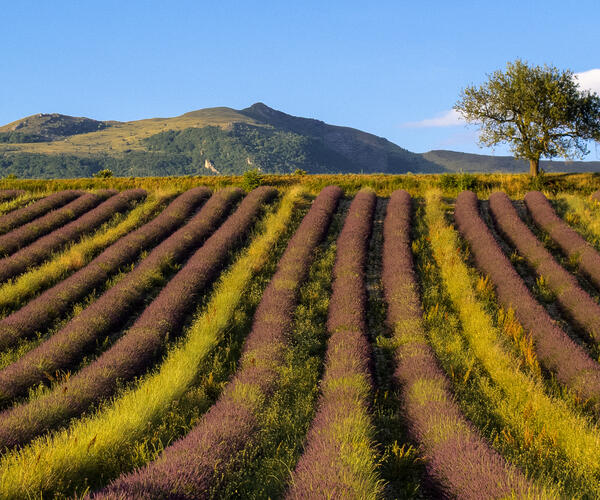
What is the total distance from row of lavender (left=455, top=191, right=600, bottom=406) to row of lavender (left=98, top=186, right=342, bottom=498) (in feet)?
14.3

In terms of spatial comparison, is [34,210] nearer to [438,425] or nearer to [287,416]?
[287,416]

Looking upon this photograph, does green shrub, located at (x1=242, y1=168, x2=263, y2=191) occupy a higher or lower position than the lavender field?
higher

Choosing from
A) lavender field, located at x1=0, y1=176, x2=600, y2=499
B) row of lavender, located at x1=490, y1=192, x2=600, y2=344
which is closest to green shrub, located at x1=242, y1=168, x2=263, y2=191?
lavender field, located at x1=0, y1=176, x2=600, y2=499

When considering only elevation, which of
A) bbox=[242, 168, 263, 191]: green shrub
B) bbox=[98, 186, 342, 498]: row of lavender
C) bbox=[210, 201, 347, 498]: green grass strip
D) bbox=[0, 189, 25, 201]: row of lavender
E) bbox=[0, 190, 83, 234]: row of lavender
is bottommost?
bbox=[210, 201, 347, 498]: green grass strip

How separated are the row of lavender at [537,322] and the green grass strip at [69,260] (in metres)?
10.7

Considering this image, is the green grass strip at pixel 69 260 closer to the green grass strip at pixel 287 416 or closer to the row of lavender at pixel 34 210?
the row of lavender at pixel 34 210

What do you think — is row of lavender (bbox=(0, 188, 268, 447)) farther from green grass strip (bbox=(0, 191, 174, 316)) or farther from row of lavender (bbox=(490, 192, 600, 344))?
row of lavender (bbox=(490, 192, 600, 344))

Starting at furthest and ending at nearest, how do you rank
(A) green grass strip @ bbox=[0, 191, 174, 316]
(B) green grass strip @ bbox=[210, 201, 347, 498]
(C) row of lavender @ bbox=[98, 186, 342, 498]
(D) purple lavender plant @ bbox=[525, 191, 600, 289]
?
(D) purple lavender plant @ bbox=[525, 191, 600, 289] < (A) green grass strip @ bbox=[0, 191, 174, 316] < (B) green grass strip @ bbox=[210, 201, 347, 498] < (C) row of lavender @ bbox=[98, 186, 342, 498]

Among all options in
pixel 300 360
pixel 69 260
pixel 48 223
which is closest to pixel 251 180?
pixel 48 223

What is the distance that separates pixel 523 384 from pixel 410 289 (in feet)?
11.9

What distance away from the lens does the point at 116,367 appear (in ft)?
21.1

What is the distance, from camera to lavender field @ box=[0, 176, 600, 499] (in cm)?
404

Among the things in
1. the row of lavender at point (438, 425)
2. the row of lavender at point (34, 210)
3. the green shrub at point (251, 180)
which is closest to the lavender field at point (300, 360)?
the row of lavender at point (438, 425)

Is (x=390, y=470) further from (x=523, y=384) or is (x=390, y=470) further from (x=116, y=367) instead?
(x=116, y=367)
